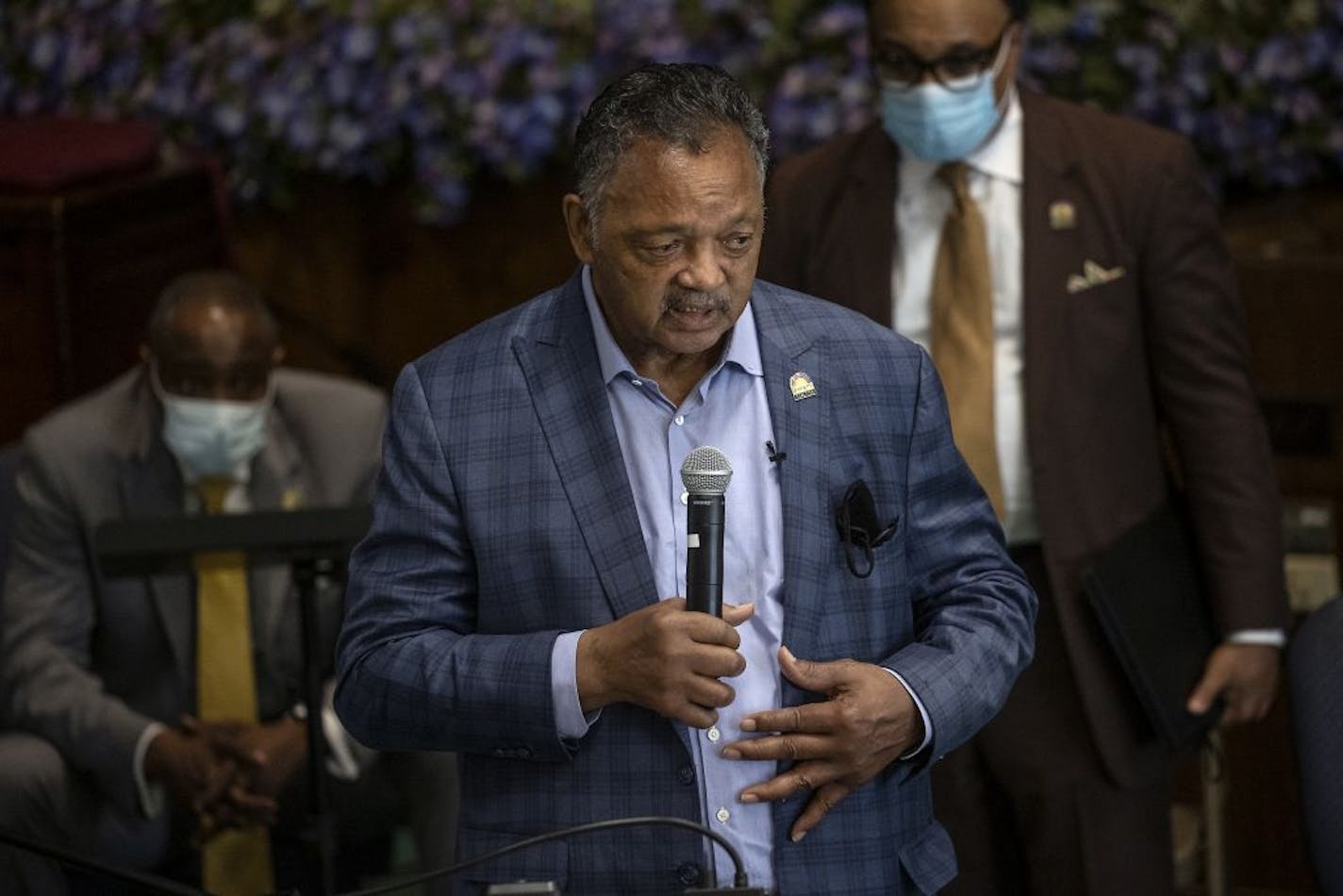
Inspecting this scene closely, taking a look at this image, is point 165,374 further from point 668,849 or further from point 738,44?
point 668,849

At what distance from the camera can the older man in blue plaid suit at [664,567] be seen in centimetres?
223

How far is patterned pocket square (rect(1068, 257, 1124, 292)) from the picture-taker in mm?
3242

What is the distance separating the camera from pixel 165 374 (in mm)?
4035

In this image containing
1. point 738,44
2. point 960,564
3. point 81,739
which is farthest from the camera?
point 738,44

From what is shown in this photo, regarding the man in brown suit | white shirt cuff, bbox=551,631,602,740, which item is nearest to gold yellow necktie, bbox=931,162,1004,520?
the man in brown suit

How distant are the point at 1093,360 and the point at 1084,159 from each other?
11.9 inches

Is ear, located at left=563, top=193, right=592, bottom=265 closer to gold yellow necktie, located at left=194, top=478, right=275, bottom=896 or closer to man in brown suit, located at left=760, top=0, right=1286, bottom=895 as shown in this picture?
man in brown suit, located at left=760, top=0, right=1286, bottom=895

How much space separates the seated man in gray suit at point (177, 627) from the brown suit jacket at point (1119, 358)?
1.25 meters

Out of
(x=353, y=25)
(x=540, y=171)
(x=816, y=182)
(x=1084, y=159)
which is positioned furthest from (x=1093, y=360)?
(x=353, y=25)

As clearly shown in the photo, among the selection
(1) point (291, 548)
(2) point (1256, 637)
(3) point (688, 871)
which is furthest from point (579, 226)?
(2) point (1256, 637)

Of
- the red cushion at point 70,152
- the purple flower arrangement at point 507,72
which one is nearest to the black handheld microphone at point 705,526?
the purple flower arrangement at point 507,72

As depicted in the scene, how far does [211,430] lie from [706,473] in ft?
7.01

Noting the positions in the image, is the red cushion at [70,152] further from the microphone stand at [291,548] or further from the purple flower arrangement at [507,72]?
the microphone stand at [291,548]

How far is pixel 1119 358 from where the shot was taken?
3264mm
